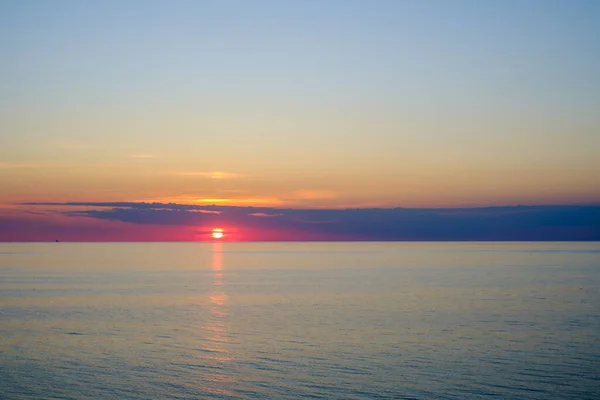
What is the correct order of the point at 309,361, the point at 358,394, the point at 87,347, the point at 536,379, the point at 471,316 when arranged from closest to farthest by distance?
the point at 358,394
the point at 536,379
the point at 309,361
the point at 87,347
the point at 471,316

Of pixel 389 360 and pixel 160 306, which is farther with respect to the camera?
pixel 160 306

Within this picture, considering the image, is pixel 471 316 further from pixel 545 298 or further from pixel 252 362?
pixel 252 362

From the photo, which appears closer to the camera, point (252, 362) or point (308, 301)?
point (252, 362)

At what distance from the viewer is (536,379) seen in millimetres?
28359

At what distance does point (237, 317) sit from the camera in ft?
165

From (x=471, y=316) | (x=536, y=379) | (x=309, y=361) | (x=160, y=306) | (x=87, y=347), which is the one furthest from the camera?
(x=160, y=306)

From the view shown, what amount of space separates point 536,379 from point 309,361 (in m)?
10.7

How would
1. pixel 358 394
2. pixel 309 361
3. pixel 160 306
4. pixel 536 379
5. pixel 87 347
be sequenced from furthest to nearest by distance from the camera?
pixel 160 306 < pixel 87 347 < pixel 309 361 < pixel 536 379 < pixel 358 394

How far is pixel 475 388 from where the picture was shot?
27078 mm

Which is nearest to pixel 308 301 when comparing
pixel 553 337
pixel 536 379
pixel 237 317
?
pixel 237 317

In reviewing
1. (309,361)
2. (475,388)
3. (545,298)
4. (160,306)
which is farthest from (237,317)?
(545,298)

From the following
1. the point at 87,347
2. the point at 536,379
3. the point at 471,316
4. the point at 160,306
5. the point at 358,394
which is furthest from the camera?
the point at 160,306

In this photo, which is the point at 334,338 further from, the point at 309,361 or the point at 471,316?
the point at 471,316

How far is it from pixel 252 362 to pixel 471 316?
2219 centimetres
